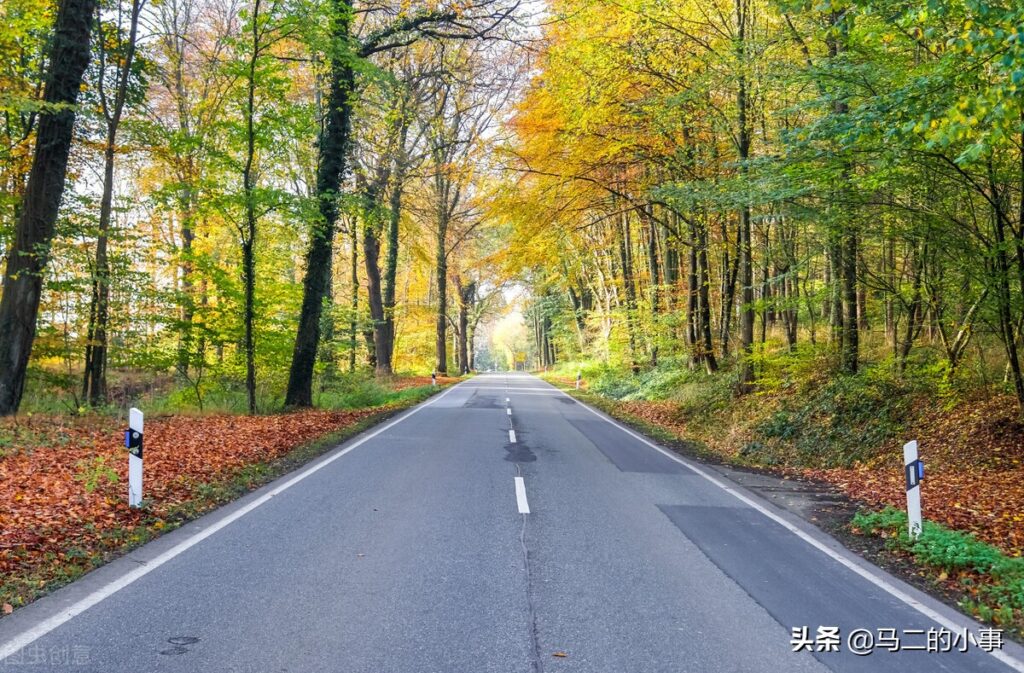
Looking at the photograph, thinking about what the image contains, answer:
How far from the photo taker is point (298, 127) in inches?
528

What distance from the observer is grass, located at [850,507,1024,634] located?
4719 millimetres

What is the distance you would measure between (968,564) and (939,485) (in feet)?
11.2

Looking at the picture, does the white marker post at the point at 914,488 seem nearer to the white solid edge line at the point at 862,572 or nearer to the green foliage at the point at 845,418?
the white solid edge line at the point at 862,572

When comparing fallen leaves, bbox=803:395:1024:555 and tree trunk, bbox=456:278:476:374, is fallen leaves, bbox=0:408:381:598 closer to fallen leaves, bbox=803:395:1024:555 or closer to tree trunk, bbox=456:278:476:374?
fallen leaves, bbox=803:395:1024:555

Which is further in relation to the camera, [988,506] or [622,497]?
[622,497]

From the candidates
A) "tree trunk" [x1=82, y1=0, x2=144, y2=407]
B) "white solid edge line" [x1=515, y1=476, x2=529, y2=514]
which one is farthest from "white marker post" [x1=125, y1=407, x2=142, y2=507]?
"tree trunk" [x1=82, y1=0, x2=144, y2=407]

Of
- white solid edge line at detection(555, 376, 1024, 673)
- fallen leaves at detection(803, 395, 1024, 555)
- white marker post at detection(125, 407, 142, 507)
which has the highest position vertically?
white marker post at detection(125, 407, 142, 507)

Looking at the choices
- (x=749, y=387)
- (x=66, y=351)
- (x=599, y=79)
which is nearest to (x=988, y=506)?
(x=749, y=387)

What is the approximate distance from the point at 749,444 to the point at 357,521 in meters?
9.42

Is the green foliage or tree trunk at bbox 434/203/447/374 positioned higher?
tree trunk at bbox 434/203/447/374

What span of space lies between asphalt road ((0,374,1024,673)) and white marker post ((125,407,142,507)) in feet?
2.79

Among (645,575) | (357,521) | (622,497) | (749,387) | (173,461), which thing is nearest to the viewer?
(645,575)

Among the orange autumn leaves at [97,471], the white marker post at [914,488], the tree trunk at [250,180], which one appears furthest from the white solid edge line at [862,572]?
the tree trunk at [250,180]

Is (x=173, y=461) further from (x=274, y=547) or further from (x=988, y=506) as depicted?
(x=988, y=506)
